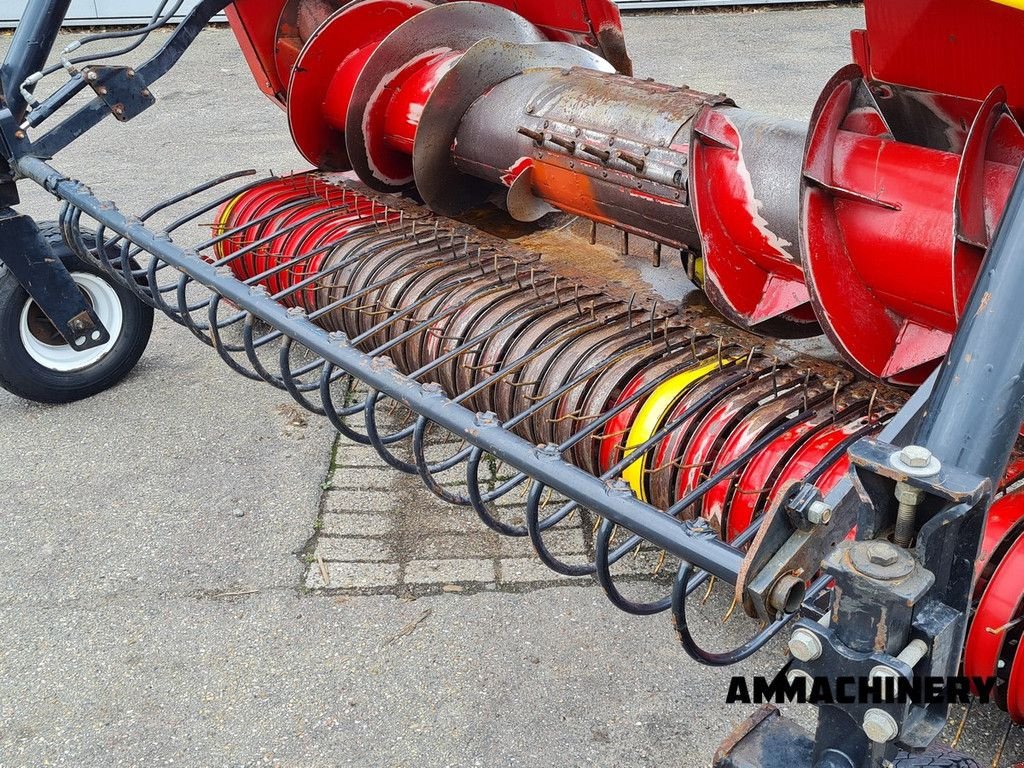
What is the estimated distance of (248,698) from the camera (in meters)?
2.17

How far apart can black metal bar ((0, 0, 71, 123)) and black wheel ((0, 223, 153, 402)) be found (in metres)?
0.44

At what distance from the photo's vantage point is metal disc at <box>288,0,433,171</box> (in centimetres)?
330

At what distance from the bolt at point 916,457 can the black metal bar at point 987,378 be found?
0.04 metres

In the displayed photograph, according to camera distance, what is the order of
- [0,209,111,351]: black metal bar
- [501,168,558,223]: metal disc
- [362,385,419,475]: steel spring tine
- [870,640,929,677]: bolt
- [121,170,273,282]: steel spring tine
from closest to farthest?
[870,640,929,677]: bolt < [362,385,419,475]: steel spring tine < [121,170,273,282]: steel spring tine < [501,168,558,223]: metal disc < [0,209,111,351]: black metal bar

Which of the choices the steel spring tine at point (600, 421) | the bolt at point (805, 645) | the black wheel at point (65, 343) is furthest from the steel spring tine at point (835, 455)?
the black wheel at point (65, 343)

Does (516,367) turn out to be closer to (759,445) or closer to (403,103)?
(759,445)

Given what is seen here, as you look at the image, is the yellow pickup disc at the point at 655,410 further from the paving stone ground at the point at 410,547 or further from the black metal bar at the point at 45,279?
the black metal bar at the point at 45,279

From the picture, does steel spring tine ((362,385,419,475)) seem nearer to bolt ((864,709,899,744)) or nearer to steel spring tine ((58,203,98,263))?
bolt ((864,709,899,744))

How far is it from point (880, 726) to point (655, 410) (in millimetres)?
1206

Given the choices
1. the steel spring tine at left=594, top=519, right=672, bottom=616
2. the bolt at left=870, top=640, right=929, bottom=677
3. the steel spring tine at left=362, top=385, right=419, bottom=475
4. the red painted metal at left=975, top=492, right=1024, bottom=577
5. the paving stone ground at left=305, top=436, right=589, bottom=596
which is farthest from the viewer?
the paving stone ground at left=305, top=436, right=589, bottom=596

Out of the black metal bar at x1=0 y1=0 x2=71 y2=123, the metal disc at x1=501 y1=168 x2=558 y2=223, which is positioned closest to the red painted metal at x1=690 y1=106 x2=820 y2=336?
the metal disc at x1=501 y1=168 x2=558 y2=223

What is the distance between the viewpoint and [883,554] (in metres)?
1.00

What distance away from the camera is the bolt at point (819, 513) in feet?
3.92

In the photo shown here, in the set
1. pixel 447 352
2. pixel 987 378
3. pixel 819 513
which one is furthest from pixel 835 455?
pixel 447 352
